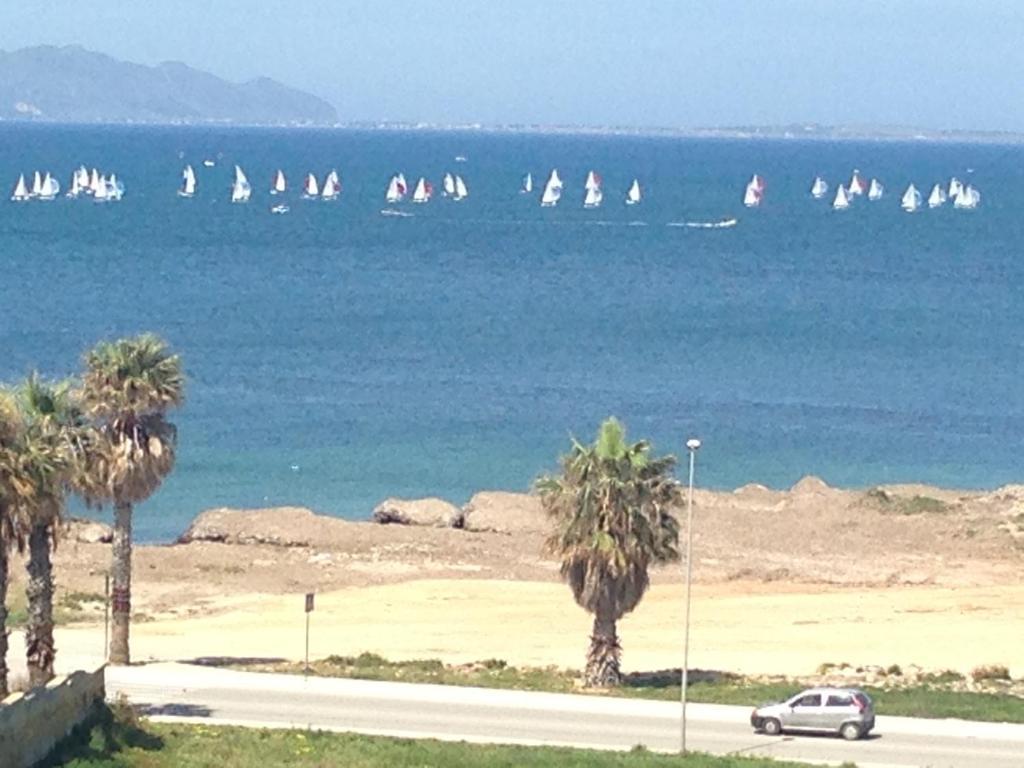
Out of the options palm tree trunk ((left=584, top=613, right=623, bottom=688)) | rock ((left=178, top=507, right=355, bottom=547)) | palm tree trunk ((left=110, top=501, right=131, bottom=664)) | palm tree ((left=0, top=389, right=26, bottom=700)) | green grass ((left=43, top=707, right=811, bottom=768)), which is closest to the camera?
green grass ((left=43, top=707, right=811, bottom=768))

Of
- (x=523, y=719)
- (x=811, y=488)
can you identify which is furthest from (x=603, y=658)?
(x=811, y=488)

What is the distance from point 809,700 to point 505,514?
93.3 feet

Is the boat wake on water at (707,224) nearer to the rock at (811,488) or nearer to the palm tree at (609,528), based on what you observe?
the rock at (811,488)

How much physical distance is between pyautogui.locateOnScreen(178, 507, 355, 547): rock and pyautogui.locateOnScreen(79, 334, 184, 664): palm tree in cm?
1824

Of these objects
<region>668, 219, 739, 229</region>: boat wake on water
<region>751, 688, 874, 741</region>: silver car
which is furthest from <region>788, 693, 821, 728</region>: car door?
<region>668, 219, 739, 229</region>: boat wake on water

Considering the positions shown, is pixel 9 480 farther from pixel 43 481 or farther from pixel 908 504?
pixel 908 504

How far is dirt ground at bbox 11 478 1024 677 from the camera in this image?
4572 cm

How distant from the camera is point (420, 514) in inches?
2509

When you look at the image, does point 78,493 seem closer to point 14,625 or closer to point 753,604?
point 14,625

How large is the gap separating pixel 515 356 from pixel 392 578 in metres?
48.0

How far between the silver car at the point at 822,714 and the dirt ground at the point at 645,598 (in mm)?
7393

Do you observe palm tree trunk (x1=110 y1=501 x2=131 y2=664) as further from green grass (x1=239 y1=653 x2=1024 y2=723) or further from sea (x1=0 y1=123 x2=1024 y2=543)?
sea (x1=0 y1=123 x2=1024 y2=543)

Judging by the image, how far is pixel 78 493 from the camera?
131 feet

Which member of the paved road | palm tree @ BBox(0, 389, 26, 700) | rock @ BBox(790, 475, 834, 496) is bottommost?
the paved road
